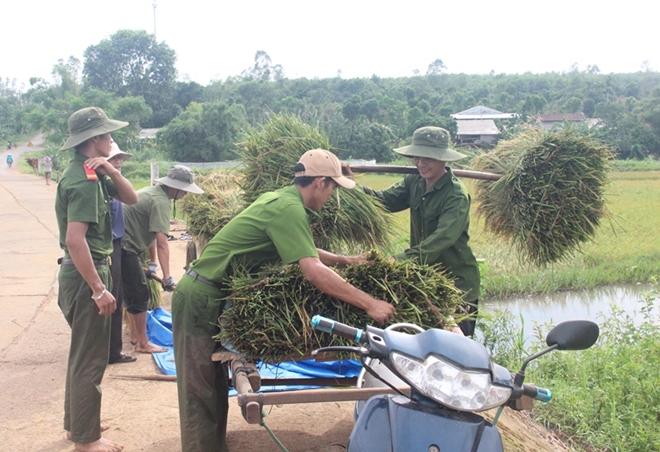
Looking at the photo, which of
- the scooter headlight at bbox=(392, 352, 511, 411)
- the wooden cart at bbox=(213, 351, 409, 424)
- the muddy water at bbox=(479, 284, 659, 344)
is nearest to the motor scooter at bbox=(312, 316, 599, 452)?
the scooter headlight at bbox=(392, 352, 511, 411)

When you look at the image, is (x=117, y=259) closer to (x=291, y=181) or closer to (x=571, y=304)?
(x=291, y=181)

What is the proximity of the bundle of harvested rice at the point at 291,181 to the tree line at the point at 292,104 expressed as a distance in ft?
1.11

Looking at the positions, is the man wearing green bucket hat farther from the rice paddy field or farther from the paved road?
the paved road

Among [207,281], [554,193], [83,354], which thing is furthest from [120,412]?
[554,193]

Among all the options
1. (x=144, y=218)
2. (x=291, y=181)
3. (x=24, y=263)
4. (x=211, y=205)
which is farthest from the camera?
(x=24, y=263)

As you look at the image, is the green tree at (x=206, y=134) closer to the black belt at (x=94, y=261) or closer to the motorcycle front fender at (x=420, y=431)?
the black belt at (x=94, y=261)

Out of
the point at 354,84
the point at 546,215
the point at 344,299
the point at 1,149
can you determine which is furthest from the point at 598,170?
the point at 1,149

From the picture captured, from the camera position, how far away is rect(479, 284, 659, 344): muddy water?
763cm

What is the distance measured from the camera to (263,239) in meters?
2.69

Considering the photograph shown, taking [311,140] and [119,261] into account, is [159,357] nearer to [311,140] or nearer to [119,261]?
[119,261]

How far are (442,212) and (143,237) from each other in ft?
8.21

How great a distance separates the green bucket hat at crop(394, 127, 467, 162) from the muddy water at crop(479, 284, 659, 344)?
403 centimetres

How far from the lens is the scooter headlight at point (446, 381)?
1702 millimetres

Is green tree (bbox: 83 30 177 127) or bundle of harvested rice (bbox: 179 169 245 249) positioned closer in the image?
bundle of harvested rice (bbox: 179 169 245 249)
